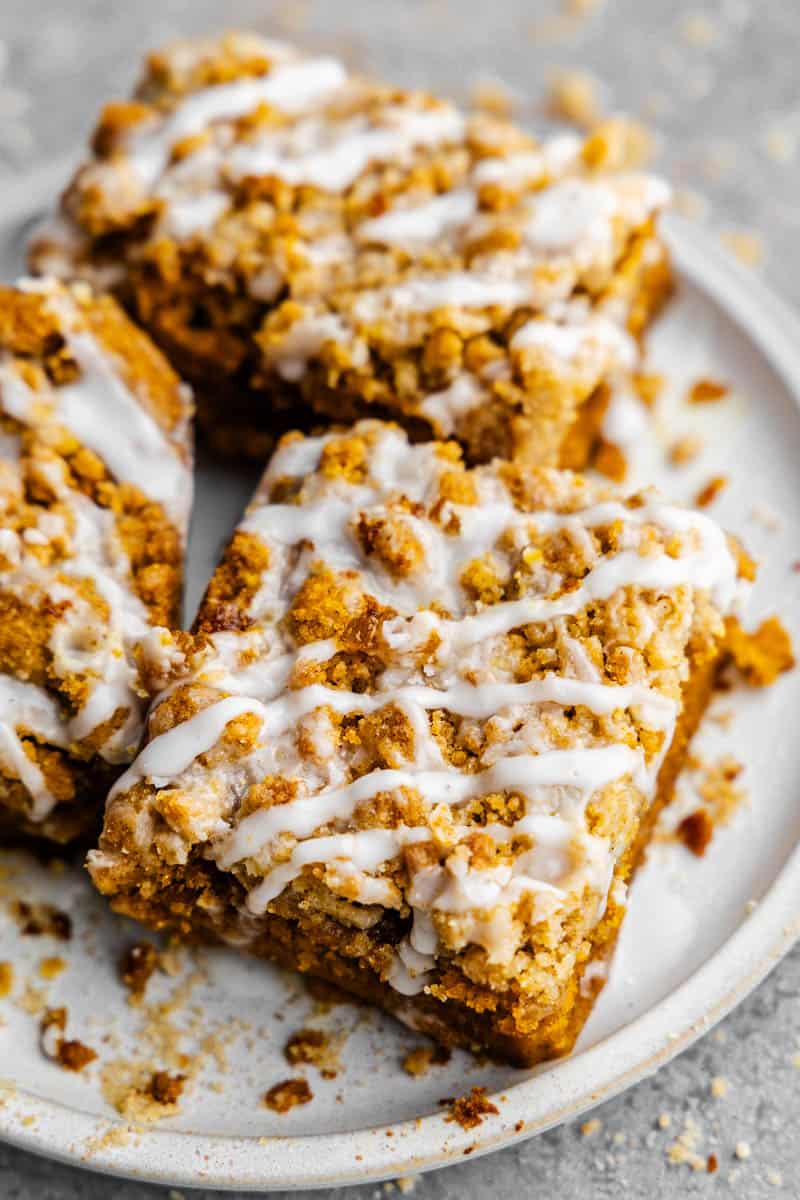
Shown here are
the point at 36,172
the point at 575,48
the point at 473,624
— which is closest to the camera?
the point at 473,624

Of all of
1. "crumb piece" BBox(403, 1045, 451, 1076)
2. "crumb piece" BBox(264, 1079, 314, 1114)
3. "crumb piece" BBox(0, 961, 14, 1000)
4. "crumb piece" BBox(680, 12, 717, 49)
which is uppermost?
"crumb piece" BBox(680, 12, 717, 49)

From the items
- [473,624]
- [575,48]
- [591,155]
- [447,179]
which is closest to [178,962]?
[473,624]

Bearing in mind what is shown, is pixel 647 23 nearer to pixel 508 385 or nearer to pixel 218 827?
pixel 508 385

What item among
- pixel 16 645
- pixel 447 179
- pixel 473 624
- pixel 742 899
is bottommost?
pixel 16 645

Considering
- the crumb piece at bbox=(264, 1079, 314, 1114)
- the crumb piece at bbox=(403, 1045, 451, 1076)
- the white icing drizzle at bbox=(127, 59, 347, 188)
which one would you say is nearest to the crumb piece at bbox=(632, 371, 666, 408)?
the white icing drizzle at bbox=(127, 59, 347, 188)

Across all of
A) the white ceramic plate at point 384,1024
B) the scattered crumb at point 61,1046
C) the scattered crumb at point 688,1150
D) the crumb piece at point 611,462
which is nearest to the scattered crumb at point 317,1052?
the white ceramic plate at point 384,1024

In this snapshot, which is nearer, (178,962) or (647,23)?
(178,962)

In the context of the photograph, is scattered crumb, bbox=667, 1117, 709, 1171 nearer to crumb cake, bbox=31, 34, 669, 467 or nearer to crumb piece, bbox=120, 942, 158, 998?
crumb piece, bbox=120, 942, 158, 998

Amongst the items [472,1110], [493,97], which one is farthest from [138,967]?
[493,97]
